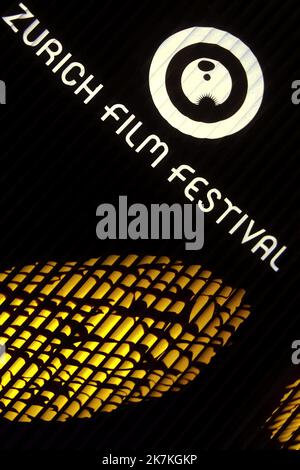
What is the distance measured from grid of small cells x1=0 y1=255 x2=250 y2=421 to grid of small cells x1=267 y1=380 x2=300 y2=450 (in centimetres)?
36

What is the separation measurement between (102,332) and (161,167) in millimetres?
762

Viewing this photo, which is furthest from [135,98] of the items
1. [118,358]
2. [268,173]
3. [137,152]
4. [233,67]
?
[118,358]

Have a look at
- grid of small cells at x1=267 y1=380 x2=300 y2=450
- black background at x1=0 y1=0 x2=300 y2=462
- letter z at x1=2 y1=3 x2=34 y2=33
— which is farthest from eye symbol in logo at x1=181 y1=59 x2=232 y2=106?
grid of small cells at x1=267 y1=380 x2=300 y2=450

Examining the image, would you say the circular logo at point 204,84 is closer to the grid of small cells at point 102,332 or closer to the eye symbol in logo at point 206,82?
the eye symbol in logo at point 206,82

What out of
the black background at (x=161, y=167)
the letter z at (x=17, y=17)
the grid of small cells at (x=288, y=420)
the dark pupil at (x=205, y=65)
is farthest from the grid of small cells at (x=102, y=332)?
the letter z at (x=17, y=17)

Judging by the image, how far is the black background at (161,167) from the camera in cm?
275

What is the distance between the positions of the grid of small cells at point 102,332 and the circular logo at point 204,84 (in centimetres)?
66

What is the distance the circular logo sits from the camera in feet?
9.57

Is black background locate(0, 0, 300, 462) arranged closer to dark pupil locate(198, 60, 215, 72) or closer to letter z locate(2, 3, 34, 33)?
letter z locate(2, 3, 34, 33)

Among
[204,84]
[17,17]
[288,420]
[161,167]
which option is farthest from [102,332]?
[17,17]

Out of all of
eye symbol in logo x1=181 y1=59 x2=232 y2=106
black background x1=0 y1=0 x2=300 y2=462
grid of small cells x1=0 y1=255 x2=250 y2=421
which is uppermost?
eye symbol in logo x1=181 y1=59 x2=232 y2=106

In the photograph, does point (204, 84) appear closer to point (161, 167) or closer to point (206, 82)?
point (206, 82)

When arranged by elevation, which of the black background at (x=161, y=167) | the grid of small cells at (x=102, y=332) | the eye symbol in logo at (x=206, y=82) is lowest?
the grid of small cells at (x=102, y=332)

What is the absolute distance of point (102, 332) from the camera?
8.95 feet
